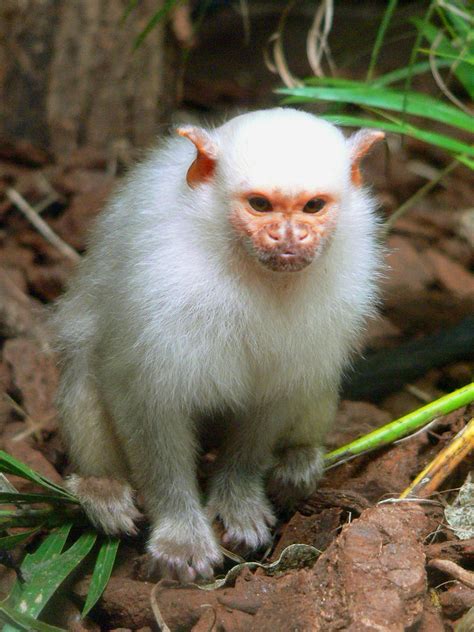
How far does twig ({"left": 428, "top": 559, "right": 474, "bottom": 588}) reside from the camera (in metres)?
2.99

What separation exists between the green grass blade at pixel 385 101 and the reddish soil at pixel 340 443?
72 centimetres

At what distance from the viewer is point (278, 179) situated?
3.13 m

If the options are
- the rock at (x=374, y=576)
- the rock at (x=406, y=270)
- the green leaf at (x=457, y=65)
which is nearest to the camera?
the rock at (x=374, y=576)

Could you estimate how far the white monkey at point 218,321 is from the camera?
3.26 meters

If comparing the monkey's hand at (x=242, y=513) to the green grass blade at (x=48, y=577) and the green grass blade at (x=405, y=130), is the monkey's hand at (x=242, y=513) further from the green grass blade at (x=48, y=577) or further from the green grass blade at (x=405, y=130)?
the green grass blade at (x=405, y=130)

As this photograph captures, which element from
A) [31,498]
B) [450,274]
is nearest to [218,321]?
[31,498]

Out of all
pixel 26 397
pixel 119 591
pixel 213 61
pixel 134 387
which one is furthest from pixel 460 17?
pixel 213 61

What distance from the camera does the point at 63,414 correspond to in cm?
397

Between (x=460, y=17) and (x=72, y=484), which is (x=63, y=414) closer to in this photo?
(x=72, y=484)

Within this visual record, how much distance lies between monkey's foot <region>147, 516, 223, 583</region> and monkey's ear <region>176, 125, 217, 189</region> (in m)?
1.37

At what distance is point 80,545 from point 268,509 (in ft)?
2.81

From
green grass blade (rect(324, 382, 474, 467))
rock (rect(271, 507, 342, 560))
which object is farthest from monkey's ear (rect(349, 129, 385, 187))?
rock (rect(271, 507, 342, 560))

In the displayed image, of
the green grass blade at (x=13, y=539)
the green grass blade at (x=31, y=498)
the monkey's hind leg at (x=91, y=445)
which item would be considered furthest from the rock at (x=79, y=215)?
the green grass blade at (x=13, y=539)

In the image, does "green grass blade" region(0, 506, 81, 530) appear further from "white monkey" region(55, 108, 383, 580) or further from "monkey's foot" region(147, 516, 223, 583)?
"monkey's foot" region(147, 516, 223, 583)
